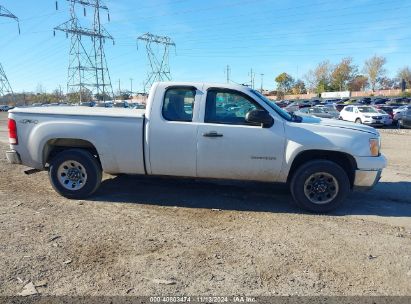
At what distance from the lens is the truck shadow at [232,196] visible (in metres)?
5.74

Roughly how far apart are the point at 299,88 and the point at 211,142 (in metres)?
143

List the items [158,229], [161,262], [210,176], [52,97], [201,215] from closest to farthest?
[161,262] → [158,229] → [201,215] → [210,176] → [52,97]

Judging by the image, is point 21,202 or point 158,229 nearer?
point 158,229

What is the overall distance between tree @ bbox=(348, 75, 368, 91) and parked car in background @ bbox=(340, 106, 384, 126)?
107887mm

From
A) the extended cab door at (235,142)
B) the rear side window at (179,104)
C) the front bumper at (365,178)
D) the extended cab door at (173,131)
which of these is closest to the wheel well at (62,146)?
the extended cab door at (173,131)

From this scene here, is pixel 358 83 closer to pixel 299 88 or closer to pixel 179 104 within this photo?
pixel 299 88

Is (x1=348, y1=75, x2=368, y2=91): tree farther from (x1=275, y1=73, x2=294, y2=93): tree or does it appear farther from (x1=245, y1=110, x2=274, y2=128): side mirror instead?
(x1=245, y1=110, x2=274, y2=128): side mirror

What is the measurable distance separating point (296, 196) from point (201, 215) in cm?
144

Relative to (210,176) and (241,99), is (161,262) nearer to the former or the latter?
(210,176)

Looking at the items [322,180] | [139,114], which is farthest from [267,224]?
[139,114]

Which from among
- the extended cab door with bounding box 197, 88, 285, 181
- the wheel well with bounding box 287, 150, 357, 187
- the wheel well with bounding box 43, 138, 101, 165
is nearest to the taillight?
the wheel well with bounding box 43, 138, 101, 165

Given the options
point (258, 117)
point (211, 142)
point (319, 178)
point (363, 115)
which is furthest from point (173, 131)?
point (363, 115)

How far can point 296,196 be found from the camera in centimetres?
554

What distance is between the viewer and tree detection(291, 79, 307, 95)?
138 m
